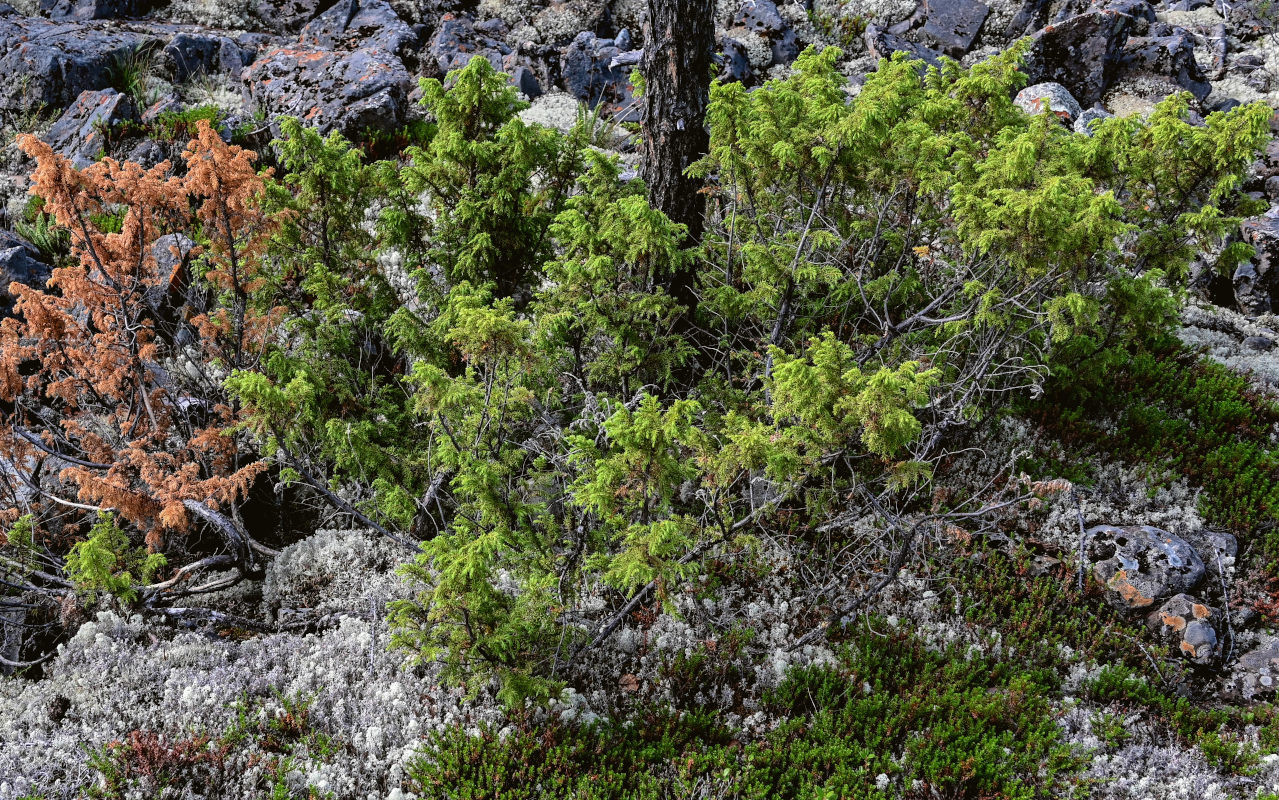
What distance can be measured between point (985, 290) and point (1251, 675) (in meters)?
3.59

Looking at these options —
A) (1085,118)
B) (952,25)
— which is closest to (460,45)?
(952,25)

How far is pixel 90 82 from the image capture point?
40.4ft

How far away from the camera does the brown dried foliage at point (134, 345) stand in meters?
5.45

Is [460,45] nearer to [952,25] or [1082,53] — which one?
[952,25]

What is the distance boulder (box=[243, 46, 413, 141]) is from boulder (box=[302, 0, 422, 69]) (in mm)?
1085

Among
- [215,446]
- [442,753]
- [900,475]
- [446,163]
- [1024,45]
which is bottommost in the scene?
[442,753]

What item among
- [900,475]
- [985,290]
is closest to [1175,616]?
[985,290]

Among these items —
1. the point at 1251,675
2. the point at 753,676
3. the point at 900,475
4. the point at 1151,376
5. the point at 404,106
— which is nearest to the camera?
the point at 900,475

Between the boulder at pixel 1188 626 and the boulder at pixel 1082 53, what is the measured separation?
36.5ft

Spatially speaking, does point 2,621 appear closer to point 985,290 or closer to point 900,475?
point 900,475

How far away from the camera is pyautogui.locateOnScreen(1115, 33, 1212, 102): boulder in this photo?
13859 mm

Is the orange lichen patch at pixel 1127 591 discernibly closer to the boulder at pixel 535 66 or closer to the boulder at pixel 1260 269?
the boulder at pixel 1260 269

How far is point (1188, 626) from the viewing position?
605 cm

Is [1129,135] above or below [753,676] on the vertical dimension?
above
